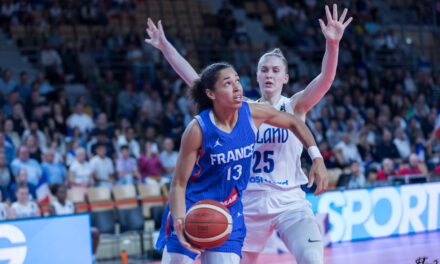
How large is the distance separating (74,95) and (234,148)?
454 inches

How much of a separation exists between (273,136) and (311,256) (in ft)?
3.45

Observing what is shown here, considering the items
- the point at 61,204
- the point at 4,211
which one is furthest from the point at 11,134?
the point at 4,211

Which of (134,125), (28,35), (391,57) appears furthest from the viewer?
(391,57)

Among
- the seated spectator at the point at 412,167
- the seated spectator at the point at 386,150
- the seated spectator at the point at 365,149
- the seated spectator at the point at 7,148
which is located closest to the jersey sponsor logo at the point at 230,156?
the seated spectator at the point at 7,148

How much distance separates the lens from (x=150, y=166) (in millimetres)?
13062

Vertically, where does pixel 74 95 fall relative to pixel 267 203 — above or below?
above

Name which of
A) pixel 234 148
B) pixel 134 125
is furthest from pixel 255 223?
pixel 134 125

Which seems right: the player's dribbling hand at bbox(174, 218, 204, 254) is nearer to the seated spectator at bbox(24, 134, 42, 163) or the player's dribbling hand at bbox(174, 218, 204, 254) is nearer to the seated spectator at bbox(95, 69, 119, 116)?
the seated spectator at bbox(24, 134, 42, 163)

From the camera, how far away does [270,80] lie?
551cm

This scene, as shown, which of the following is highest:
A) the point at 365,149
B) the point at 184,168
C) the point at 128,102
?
the point at 128,102

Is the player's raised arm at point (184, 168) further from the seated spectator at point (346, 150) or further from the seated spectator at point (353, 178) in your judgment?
the seated spectator at point (346, 150)

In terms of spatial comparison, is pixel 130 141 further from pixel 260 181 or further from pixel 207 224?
pixel 207 224

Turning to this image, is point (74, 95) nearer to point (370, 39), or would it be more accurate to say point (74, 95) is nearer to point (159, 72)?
point (159, 72)

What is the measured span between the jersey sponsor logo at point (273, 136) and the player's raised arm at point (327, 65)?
267 millimetres
